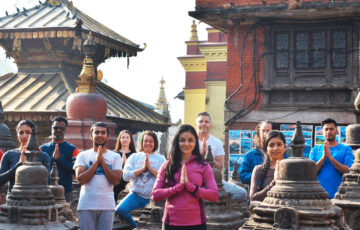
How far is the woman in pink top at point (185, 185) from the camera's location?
16.8 feet

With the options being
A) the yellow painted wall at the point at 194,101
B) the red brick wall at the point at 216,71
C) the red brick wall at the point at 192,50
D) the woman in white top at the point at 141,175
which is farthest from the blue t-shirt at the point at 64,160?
the red brick wall at the point at 192,50

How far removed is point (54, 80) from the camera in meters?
18.4

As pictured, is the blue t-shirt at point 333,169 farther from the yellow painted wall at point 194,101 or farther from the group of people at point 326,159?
the yellow painted wall at point 194,101

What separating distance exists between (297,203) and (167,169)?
46.2 inches

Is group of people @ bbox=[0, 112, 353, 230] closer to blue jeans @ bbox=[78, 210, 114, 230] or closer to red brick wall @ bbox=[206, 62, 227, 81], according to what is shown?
blue jeans @ bbox=[78, 210, 114, 230]

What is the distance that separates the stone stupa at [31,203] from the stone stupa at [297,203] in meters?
1.90

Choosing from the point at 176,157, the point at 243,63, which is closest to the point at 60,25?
the point at 243,63

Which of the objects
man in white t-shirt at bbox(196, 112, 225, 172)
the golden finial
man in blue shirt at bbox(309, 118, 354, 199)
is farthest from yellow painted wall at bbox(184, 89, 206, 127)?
man in blue shirt at bbox(309, 118, 354, 199)

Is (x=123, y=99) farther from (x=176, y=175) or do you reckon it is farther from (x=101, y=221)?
(x=176, y=175)

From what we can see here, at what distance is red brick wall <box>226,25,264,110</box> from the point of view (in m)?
18.2

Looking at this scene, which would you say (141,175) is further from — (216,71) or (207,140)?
(216,71)

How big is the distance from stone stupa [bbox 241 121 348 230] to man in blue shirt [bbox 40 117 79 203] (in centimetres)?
323

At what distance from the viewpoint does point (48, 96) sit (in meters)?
17.4

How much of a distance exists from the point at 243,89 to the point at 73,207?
9615 mm
